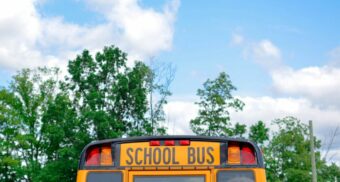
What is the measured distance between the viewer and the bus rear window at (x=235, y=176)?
20.4ft

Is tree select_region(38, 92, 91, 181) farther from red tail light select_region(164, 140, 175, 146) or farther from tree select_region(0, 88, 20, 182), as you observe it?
red tail light select_region(164, 140, 175, 146)

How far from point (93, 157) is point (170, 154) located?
76cm

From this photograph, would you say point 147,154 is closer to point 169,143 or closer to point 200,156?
point 169,143

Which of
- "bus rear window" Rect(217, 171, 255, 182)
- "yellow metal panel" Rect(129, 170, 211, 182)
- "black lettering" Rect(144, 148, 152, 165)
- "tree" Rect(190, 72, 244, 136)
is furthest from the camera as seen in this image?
"tree" Rect(190, 72, 244, 136)

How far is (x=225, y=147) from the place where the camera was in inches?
251

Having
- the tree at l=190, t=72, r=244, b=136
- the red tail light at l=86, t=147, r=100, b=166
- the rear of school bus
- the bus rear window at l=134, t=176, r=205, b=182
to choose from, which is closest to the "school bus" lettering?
the rear of school bus

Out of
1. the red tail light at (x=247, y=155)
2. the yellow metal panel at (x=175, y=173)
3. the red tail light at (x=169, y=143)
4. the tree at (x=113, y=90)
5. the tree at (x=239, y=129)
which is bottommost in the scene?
the yellow metal panel at (x=175, y=173)

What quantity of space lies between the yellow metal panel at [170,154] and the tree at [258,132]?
107 ft

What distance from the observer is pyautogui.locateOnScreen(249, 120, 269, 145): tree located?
38.9 metres

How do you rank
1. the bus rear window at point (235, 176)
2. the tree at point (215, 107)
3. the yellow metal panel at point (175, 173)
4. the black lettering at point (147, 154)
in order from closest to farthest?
the bus rear window at point (235, 176), the yellow metal panel at point (175, 173), the black lettering at point (147, 154), the tree at point (215, 107)

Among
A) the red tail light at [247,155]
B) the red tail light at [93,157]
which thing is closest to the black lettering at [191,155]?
the red tail light at [247,155]

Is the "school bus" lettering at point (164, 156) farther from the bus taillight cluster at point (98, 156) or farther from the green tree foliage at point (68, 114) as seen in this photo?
the green tree foliage at point (68, 114)

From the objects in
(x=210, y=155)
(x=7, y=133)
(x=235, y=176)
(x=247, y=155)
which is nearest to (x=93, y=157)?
(x=210, y=155)

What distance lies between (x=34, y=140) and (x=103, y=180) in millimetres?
44117
